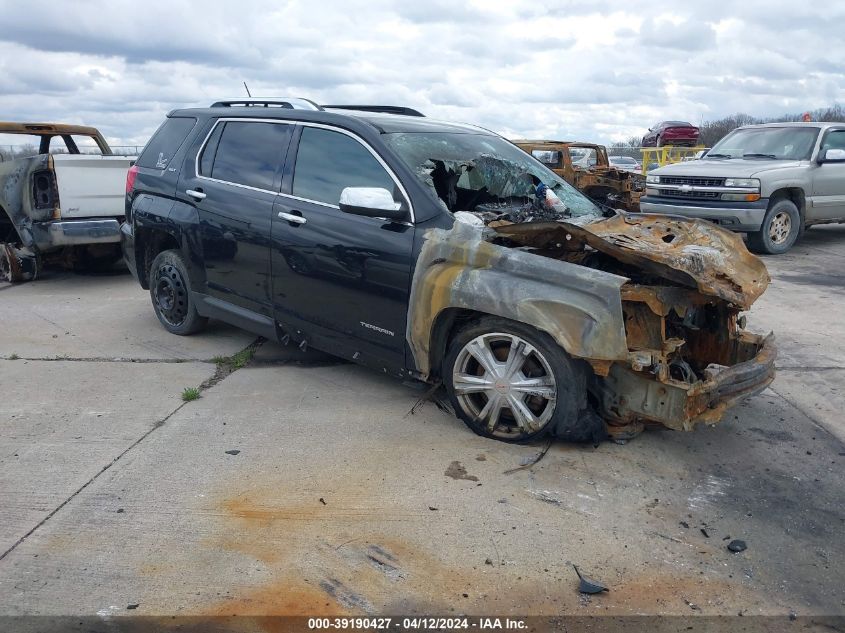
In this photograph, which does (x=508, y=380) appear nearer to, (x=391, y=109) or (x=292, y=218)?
(x=292, y=218)

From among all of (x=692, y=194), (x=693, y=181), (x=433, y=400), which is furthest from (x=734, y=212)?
(x=433, y=400)

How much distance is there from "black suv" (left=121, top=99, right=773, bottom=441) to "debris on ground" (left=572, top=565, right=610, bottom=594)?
1041 millimetres

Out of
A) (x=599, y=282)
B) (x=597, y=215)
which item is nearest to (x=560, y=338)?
(x=599, y=282)

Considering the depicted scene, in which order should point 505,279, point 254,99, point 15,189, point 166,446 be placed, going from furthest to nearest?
point 15,189 < point 254,99 < point 166,446 < point 505,279

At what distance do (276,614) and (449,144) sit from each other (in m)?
3.18

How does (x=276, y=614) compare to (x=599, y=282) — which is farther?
(x=599, y=282)

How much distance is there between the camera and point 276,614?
2734 millimetres

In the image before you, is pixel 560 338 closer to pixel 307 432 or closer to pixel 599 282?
pixel 599 282

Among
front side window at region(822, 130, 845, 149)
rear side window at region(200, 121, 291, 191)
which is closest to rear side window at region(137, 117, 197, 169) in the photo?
rear side window at region(200, 121, 291, 191)

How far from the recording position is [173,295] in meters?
6.04

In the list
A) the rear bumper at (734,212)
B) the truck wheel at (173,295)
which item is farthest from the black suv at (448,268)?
the rear bumper at (734,212)

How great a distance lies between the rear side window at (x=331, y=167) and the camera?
4.45 meters

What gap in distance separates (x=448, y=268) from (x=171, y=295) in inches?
120

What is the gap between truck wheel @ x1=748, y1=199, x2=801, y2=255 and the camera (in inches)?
399
